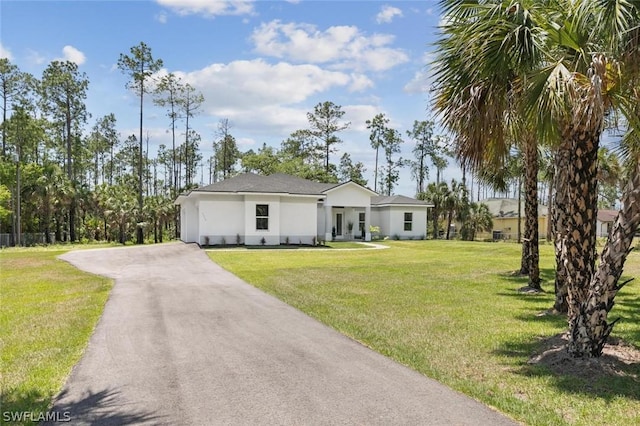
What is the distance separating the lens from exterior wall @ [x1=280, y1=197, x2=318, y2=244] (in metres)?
28.6

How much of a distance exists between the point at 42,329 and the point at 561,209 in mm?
8479

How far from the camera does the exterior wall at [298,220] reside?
28594mm

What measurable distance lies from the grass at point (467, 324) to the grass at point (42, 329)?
396cm

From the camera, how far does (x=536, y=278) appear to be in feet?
39.0

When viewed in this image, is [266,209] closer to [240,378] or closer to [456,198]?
[456,198]

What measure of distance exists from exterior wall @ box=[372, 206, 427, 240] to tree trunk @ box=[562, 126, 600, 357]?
3160cm

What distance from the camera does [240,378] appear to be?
5.02 m

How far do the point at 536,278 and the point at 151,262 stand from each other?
14.1 meters

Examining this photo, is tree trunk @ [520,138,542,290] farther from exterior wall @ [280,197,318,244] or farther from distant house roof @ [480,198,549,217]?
distant house roof @ [480,198,549,217]

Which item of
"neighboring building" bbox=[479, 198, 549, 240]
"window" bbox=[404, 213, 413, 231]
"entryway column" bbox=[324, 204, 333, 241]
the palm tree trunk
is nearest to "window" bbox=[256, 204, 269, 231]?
"entryway column" bbox=[324, 204, 333, 241]

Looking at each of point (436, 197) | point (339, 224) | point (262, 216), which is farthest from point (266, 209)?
point (436, 197)

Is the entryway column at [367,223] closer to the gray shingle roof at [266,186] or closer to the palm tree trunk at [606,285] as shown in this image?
the gray shingle roof at [266,186]

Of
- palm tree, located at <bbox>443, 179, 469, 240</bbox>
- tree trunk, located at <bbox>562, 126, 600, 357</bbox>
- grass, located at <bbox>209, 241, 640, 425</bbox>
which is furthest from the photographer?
palm tree, located at <bbox>443, 179, 469, 240</bbox>

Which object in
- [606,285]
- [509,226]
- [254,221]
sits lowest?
[606,285]
